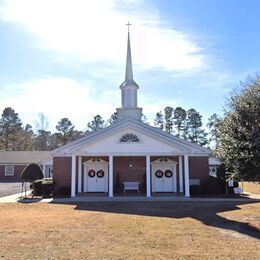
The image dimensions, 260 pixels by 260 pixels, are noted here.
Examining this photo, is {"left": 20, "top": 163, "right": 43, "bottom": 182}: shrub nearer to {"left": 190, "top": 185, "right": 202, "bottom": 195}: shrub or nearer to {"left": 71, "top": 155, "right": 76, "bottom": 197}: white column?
{"left": 71, "top": 155, "right": 76, "bottom": 197}: white column

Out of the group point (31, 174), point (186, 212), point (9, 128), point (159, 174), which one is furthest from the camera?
point (9, 128)

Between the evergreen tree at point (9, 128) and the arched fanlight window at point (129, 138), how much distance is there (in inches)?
2582

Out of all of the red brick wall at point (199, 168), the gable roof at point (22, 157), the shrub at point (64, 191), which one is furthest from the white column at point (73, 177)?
the gable roof at point (22, 157)

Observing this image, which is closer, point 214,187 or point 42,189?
point 42,189

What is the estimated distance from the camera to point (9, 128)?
89938 mm

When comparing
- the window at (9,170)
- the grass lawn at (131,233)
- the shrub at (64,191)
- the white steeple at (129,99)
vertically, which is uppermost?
the white steeple at (129,99)

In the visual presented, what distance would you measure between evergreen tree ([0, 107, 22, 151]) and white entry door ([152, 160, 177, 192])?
64258 mm

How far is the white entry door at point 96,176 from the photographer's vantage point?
103ft

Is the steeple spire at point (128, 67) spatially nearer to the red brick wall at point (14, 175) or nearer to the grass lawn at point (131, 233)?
the grass lawn at point (131, 233)

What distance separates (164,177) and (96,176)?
5165mm

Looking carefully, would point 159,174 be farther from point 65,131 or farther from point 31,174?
point 65,131

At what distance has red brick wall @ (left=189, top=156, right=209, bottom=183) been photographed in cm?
3116

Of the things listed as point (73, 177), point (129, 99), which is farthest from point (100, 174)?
point (129, 99)

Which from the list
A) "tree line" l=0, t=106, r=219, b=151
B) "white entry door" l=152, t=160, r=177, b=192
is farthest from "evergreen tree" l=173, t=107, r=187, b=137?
"white entry door" l=152, t=160, r=177, b=192
